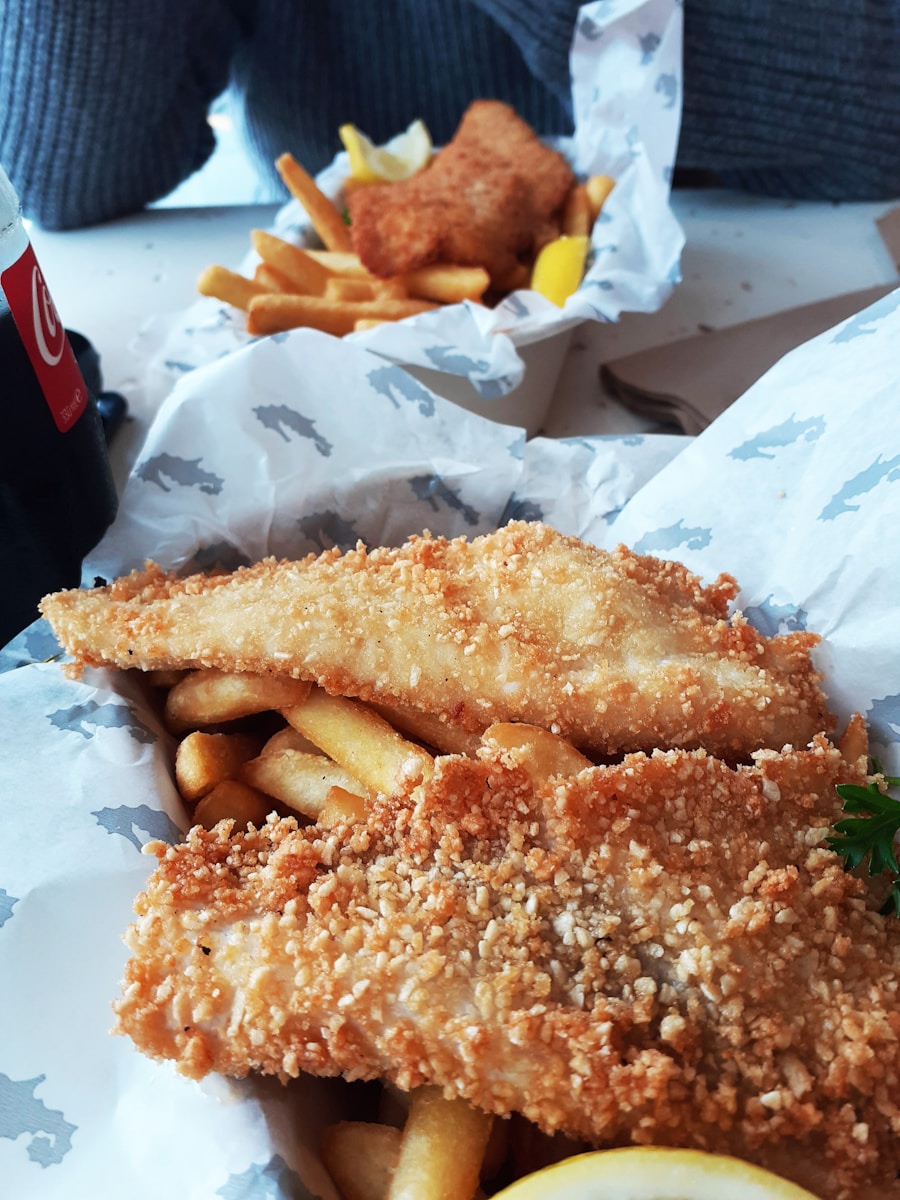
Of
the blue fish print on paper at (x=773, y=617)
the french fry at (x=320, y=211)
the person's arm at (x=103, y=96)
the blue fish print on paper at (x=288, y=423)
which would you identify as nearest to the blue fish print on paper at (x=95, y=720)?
the blue fish print on paper at (x=288, y=423)

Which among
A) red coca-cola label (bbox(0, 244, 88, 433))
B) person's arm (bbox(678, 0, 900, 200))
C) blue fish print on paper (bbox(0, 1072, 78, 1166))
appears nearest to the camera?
blue fish print on paper (bbox(0, 1072, 78, 1166))

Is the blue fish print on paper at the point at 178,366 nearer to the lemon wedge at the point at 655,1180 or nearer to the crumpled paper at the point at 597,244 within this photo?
the crumpled paper at the point at 597,244

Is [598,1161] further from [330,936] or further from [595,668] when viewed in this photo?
[595,668]

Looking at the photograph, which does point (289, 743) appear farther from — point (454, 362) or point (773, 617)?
point (454, 362)

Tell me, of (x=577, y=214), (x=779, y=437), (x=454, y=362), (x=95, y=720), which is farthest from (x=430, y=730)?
(x=577, y=214)

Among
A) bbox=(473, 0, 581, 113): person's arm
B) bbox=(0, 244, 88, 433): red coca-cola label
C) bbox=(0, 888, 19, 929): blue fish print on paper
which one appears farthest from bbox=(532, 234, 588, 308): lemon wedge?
bbox=(0, 888, 19, 929): blue fish print on paper

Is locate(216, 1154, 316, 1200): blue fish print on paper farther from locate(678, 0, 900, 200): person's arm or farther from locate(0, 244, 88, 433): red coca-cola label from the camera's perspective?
locate(678, 0, 900, 200): person's arm

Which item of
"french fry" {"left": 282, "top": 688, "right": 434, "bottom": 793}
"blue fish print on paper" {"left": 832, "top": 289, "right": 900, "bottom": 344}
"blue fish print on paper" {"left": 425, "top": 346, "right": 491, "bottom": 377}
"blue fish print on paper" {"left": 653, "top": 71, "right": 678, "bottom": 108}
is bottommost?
"french fry" {"left": 282, "top": 688, "right": 434, "bottom": 793}
